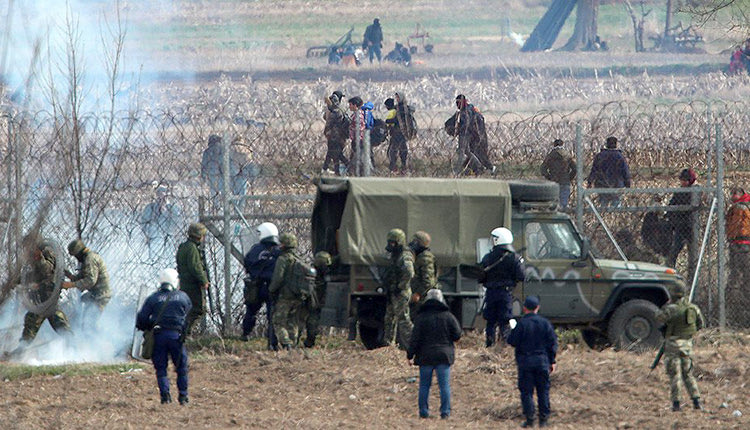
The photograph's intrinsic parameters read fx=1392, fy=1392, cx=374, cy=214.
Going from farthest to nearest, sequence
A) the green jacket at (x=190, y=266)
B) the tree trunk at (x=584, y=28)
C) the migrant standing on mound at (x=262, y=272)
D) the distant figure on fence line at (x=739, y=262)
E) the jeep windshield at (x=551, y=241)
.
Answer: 1. the tree trunk at (x=584, y=28)
2. the distant figure on fence line at (x=739, y=262)
3. the migrant standing on mound at (x=262, y=272)
4. the jeep windshield at (x=551, y=241)
5. the green jacket at (x=190, y=266)

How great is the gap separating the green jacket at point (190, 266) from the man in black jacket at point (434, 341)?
3643mm

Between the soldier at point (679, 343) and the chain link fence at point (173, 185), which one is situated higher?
the chain link fence at point (173, 185)

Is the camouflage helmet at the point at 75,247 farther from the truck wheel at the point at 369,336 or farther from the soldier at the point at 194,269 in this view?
the truck wheel at the point at 369,336

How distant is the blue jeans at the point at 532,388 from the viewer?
1136 cm

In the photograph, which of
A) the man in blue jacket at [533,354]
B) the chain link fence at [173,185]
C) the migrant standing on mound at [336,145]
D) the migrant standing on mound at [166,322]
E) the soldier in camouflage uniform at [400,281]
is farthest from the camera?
the migrant standing on mound at [336,145]

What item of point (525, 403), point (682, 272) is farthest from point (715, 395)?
point (682, 272)

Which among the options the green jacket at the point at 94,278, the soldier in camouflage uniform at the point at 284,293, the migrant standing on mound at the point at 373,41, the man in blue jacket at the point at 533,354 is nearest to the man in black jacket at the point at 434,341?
the man in blue jacket at the point at 533,354

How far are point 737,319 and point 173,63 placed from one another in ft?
134

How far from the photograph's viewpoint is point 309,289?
14586 millimetres

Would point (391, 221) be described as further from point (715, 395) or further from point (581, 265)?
point (715, 395)

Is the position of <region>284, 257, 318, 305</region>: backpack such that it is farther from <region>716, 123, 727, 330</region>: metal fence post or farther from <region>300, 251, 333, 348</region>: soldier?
<region>716, 123, 727, 330</region>: metal fence post

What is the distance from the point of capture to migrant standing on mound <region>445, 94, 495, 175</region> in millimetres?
16484

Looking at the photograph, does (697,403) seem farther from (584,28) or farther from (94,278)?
(584,28)

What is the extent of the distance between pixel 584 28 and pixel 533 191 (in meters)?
47.2
